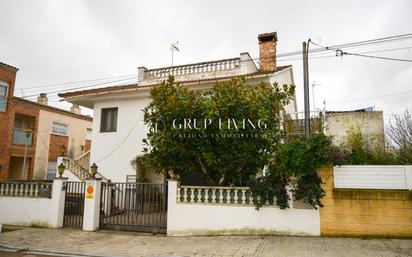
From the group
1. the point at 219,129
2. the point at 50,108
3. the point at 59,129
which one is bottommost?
the point at 219,129

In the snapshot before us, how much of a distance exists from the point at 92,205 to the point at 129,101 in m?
5.94

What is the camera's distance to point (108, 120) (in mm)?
14234

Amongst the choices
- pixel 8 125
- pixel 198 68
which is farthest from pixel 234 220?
pixel 8 125

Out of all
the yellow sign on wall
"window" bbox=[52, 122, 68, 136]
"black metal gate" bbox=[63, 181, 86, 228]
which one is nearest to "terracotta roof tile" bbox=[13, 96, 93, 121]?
"window" bbox=[52, 122, 68, 136]

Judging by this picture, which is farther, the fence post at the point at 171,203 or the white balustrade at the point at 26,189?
the white balustrade at the point at 26,189

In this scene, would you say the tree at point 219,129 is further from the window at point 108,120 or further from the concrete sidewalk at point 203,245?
the window at point 108,120

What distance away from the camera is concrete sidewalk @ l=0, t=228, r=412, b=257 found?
251 inches

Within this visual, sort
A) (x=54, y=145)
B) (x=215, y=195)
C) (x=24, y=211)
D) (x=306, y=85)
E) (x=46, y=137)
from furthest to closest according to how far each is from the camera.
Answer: (x=54, y=145)
(x=46, y=137)
(x=24, y=211)
(x=306, y=85)
(x=215, y=195)

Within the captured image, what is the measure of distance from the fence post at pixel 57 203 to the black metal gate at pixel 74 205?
193 mm

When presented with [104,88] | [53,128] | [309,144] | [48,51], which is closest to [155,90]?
[309,144]

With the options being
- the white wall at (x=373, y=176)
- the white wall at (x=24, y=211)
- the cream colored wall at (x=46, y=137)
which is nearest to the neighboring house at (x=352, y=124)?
the white wall at (x=373, y=176)

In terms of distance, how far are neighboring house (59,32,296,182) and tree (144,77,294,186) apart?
3939 mm

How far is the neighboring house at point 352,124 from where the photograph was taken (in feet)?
44.6

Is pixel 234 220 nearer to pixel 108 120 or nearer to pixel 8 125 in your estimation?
pixel 108 120
